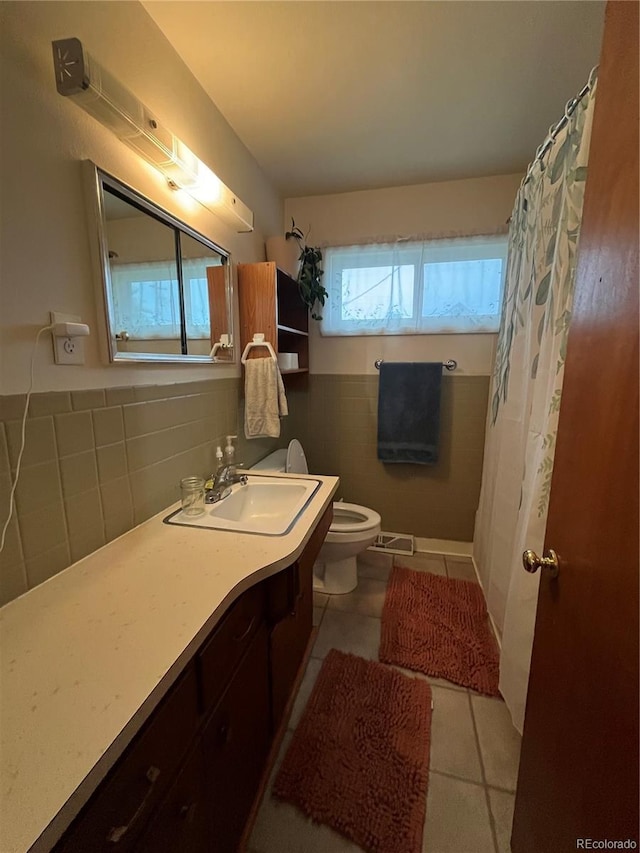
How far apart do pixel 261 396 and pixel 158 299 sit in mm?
640

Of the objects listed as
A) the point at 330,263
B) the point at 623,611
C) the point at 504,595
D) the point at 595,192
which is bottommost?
the point at 504,595

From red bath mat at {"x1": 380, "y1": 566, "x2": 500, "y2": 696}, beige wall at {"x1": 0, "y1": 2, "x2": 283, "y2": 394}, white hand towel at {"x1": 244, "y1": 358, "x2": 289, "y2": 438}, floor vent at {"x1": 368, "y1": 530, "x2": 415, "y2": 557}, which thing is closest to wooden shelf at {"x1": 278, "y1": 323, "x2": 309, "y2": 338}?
white hand towel at {"x1": 244, "y1": 358, "x2": 289, "y2": 438}

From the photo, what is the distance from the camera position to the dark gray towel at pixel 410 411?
220 centimetres

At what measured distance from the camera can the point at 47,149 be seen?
2.53 ft

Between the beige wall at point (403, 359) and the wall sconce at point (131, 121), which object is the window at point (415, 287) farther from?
the wall sconce at point (131, 121)

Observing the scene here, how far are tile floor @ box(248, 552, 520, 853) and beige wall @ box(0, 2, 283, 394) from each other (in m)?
1.36

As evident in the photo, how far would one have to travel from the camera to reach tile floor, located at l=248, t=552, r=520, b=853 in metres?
0.96

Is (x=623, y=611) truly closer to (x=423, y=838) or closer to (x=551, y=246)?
(x=423, y=838)

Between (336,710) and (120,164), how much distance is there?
1.97 metres

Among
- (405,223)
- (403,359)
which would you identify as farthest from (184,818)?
(405,223)

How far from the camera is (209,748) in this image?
722 mm

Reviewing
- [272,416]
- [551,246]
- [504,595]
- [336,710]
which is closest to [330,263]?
[272,416]

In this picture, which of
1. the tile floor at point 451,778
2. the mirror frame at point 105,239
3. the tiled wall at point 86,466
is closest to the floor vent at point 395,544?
the tile floor at point 451,778

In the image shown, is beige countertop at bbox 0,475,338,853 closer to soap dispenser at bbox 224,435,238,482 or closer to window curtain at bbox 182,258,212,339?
soap dispenser at bbox 224,435,238,482
